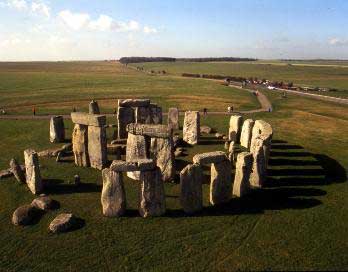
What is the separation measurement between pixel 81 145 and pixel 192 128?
8.78 meters

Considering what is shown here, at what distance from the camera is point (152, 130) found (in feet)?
62.4

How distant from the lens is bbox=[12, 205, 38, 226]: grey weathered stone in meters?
15.0

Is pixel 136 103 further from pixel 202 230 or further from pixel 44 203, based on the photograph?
pixel 202 230

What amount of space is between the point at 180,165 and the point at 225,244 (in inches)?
350

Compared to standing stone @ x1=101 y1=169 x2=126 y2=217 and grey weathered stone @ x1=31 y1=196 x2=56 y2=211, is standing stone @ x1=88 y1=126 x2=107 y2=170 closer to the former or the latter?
grey weathered stone @ x1=31 y1=196 x2=56 y2=211

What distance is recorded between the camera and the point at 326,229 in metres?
14.5

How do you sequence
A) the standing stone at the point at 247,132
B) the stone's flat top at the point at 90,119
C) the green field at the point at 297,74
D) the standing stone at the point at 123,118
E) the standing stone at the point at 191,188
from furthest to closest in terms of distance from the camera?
the green field at the point at 297,74
the standing stone at the point at 123,118
the standing stone at the point at 247,132
the stone's flat top at the point at 90,119
the standing stone at the point at 191,188

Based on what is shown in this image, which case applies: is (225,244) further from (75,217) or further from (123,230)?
(75,217)

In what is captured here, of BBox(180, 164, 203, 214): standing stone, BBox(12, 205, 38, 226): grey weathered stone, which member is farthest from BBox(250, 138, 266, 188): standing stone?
BBox(12, 205, 38, 226): grey weathered stone

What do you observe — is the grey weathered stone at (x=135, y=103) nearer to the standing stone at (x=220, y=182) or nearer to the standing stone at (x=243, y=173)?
the standing stone at (x=243, y=173)

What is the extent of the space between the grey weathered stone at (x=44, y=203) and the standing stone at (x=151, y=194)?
4.15 meters

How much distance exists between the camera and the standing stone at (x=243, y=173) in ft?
56.3

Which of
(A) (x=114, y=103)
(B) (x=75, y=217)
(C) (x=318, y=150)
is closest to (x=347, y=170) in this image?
(C) (x=318, y=150)

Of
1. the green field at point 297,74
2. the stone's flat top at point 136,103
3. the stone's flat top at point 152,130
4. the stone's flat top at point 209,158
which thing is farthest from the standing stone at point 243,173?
the green field at point 297,74
